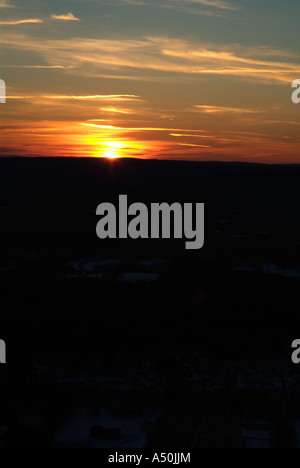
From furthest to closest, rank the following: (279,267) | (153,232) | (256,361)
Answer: (153,232), (279,267), (256,361)

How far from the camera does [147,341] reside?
15.7m

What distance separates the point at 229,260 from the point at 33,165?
54466 mm

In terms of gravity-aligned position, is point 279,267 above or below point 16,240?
below

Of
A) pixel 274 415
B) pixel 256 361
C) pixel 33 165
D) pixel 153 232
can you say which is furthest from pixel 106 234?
pixel 33 165

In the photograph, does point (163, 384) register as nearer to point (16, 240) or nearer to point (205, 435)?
point (205, 435)

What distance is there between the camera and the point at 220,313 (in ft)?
58.8

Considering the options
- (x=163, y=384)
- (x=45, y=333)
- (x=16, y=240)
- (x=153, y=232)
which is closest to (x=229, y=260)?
(x=153, y=232)

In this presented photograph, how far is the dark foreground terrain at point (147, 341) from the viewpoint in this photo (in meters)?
11.2

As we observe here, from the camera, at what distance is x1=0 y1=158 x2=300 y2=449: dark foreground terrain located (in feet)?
36.8

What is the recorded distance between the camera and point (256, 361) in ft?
48.3

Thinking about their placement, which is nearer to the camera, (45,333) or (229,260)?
(45,333)

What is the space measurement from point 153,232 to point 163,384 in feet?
77.0
